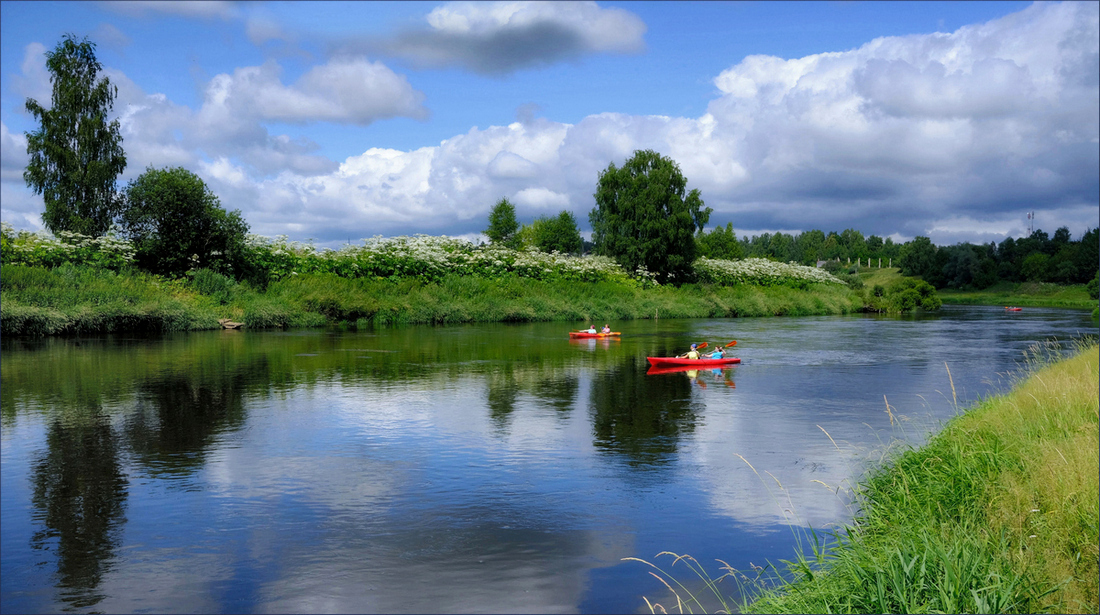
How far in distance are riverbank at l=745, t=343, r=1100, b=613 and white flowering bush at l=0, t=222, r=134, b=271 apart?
36.5 m

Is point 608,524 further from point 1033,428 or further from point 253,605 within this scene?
point 1033,428

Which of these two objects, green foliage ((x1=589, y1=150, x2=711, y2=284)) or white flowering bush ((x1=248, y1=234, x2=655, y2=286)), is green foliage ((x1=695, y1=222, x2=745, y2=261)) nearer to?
green foliage ((x1=589, y1=150, x2=711, y2=284))

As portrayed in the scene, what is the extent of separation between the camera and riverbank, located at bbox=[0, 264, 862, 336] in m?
30.2

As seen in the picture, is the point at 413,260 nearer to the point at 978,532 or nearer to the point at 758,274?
the point at 758,274

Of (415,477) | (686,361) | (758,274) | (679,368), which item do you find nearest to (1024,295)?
(758,274)

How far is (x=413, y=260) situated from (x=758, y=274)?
34527mm

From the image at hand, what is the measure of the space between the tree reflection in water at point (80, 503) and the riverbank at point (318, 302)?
68.4 feet

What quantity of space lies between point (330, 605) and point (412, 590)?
0.58m

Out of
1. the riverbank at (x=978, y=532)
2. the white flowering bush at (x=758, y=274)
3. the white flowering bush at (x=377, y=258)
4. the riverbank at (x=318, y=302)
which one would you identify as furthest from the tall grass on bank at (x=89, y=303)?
the white flowering bush at (x=758, y=274)

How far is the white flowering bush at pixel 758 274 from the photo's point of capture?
6488 cm

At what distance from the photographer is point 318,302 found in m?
38.3

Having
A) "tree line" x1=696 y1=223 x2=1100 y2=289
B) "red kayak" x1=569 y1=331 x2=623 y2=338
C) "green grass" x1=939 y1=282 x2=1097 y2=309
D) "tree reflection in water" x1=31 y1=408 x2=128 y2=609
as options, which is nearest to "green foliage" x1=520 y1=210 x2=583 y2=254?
"tree line" x1=696 y1=223 x2=1100 y2=289

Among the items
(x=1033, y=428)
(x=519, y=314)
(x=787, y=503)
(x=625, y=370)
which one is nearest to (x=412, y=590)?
(x=787, y=503)

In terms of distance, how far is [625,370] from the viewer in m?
20.2
